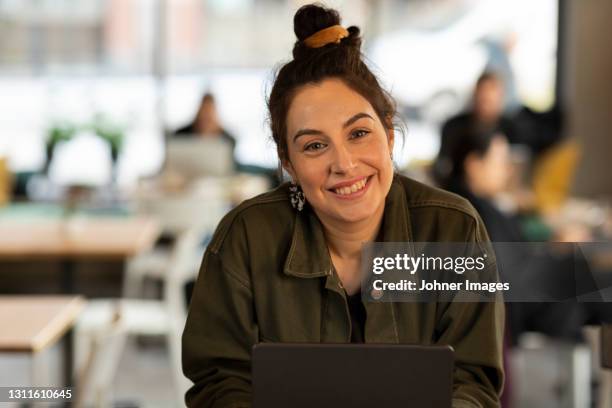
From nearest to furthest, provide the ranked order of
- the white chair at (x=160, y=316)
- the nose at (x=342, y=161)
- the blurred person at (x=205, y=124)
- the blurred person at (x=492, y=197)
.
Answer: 1. the nose at (x=342, y=161)
2. the blurred person at (x=492, y=197)
3. the white chair at (x=160, y=316)
4. the blurred person at (x=205, y=124)

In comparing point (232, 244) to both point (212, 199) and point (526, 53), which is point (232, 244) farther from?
point (526, 53)

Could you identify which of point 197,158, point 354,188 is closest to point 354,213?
point 354,188

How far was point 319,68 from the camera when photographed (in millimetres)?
1539

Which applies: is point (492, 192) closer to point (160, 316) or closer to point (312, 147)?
point (160, 316)

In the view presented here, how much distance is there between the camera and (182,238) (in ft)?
14.1

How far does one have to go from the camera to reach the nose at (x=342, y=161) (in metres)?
1.49

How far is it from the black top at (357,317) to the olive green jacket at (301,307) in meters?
0.02

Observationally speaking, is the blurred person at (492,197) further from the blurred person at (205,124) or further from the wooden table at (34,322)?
the blurred person at (205,124)

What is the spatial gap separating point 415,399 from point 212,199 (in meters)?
3.53

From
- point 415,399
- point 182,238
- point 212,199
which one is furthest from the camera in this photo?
point 212,199

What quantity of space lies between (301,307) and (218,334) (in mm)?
132

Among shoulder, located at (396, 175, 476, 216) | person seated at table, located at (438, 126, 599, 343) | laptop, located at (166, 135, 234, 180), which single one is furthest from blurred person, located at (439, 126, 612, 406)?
laptop, located at (166, 135, 234, 180)

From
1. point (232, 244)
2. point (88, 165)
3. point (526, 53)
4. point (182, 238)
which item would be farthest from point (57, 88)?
point (232, 244)

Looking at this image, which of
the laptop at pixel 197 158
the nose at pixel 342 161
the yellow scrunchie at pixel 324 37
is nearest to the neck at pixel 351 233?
the nose at pixel 342 161
